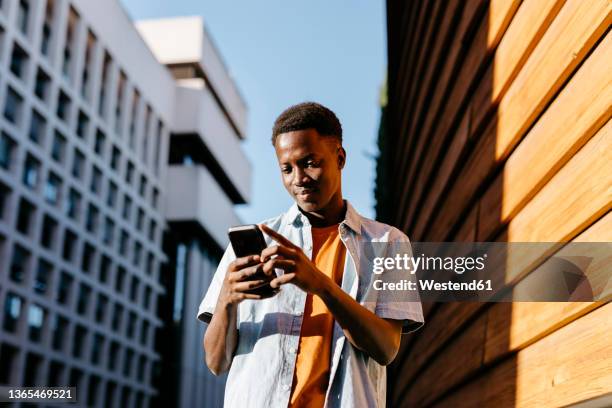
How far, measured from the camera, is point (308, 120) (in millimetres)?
1900

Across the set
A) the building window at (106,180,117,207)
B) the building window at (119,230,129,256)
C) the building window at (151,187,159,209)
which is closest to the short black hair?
the building window at (106,180,117,207)

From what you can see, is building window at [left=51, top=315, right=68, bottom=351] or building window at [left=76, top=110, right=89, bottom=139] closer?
building window at [left=51, top=315, right=68, bottom=351]

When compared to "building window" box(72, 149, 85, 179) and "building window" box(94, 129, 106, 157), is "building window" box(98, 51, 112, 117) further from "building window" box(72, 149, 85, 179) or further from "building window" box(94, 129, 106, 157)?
"building window" box(72, 149, 85, 179)

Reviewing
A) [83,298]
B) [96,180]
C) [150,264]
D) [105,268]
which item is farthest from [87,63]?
[150,264]

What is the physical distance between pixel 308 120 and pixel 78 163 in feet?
106

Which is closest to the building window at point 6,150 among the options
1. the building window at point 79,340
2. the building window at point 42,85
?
the building window at point 42,85

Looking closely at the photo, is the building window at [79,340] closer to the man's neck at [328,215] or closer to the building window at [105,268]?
the building window at [105,268]

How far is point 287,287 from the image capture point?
184 centimetres

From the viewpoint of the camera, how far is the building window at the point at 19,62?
28.0 metres

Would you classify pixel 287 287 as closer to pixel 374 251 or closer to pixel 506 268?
pixel 374 251

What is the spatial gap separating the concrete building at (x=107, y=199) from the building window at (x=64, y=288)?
2.1 inches

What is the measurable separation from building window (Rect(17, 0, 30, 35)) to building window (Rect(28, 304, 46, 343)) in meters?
9.65

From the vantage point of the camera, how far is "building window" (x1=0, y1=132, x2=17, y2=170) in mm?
26438

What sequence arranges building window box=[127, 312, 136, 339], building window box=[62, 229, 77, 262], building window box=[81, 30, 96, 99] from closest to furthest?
building window box=[62, 229, 77, 262] → building window box=[81, 30, 96, 99] → building window box=[127, 312, 136, 339]
